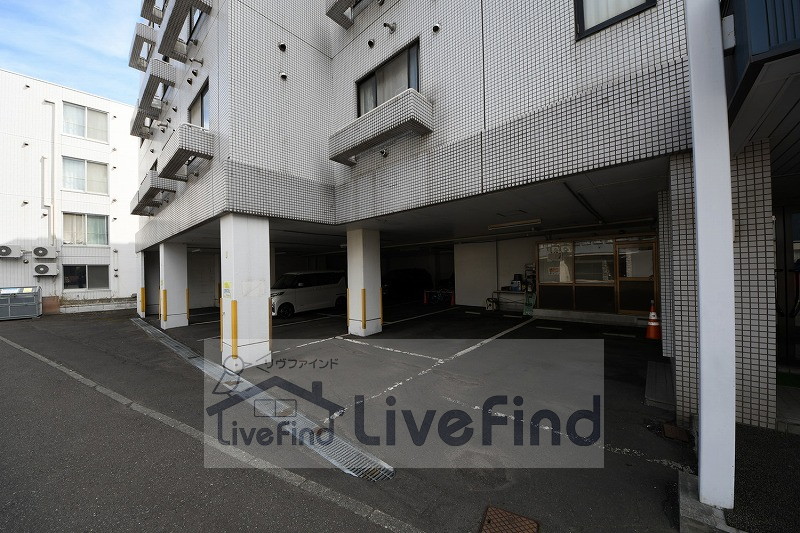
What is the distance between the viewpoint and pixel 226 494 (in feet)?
7.70

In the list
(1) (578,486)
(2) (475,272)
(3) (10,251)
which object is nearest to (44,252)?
(3) (10,251)

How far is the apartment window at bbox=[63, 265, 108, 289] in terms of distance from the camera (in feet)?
46.2

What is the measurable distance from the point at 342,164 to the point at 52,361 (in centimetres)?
694

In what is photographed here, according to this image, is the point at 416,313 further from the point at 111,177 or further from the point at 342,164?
the point at 111,177

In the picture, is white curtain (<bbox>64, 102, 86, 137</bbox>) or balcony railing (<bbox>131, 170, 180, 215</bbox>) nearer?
balcony railing (<bbox>131, 170, 180, 215</bbox>)

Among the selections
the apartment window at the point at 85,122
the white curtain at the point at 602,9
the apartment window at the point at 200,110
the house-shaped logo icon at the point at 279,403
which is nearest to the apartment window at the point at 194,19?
the apartment window at the point at 200,110

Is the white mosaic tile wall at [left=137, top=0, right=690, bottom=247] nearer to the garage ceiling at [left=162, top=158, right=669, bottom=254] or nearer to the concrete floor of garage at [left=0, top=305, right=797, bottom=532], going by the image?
the garage ceiling at [left=162, top=158, right=669, bottom=254]

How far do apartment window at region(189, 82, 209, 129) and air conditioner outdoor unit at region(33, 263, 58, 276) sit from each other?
1237 centimetres

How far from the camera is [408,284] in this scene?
16.2m

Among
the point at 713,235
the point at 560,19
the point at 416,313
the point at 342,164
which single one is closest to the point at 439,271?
the point at 416,313

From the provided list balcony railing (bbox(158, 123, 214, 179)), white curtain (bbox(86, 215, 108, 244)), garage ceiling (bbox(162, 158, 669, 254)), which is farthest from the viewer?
white curtain (bbox(86, 215, 108, 244))

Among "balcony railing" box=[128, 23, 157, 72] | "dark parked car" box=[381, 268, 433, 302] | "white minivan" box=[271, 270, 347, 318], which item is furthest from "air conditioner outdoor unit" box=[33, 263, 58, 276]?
"dark parked car" box=[381, 268, 433, 302]

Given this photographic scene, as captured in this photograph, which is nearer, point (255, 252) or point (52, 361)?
point (255, 252)

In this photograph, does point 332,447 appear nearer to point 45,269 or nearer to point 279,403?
point 279,403
